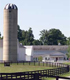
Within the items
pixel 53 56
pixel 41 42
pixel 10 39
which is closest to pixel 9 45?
pixel 10 39

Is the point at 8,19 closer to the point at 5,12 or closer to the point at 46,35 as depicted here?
the point at 5,12

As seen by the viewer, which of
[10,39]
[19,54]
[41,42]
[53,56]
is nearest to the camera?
[10,39]

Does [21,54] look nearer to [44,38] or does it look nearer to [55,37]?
[44,38]

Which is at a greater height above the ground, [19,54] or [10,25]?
[10,25]

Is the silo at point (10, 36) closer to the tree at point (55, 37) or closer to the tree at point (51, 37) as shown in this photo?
the tree at point (55, 37)

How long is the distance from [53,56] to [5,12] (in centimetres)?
3915

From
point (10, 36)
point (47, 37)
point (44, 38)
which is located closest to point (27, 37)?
point (44, 38)

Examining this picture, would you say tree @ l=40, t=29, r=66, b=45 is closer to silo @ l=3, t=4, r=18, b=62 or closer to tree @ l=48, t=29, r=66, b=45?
tree @ l=48, t=29, r=66, b=45

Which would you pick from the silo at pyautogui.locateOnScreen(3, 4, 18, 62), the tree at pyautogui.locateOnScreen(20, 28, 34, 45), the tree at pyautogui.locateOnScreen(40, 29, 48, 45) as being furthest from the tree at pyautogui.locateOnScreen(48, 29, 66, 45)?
the silo at pyautogui.locateOnScreen(3, 4, 18, 62)

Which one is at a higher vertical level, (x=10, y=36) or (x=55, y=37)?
(x=55, y=37)

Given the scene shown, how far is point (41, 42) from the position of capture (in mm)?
155875

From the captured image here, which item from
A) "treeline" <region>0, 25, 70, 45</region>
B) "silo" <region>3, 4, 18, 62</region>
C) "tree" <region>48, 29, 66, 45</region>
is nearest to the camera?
"silo" <region>3, 4, 18, 62</region>

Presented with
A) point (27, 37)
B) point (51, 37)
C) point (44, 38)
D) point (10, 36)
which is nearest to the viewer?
point (10, 36)

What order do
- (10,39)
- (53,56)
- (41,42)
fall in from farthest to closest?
1. (41,42)
2. (53,56)
3. (10,39)
